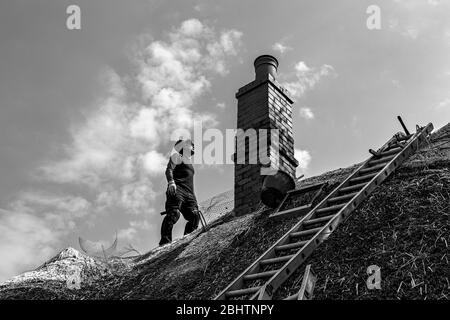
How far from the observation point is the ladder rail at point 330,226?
4.55m

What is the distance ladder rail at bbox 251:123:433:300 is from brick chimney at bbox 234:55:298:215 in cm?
215

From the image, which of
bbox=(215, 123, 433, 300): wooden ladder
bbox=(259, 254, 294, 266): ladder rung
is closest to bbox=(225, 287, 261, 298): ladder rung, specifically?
bbox=(215, 123, 433, 300): wooden ladder

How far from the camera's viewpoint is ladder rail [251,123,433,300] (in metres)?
4.55

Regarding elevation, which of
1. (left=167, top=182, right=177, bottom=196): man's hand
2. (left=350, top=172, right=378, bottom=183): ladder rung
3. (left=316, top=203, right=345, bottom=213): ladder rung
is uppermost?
(left=167, top=182, right=177, bottom=196): man's hand

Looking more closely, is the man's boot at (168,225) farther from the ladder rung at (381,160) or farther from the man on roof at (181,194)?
the ladder rung at (381,160)

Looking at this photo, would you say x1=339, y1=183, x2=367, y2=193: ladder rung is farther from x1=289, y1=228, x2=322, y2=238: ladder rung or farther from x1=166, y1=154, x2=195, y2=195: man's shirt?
x1=166, y1=154, x2=195, y2=195: man's shirt

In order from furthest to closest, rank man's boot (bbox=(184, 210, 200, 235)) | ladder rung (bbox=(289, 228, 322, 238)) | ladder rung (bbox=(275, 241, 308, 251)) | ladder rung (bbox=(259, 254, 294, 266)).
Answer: man's boot (bbox=(184, 210, 200, 235))
ladder rung (bbox=(289, 228, 322, 238))
ladder rung (bbox=(275, 241, 308, 251))
ladder rung (bbox=(259, 254, 294, 266))

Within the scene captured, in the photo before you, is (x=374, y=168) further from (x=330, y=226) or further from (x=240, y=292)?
(x=240, y=292)

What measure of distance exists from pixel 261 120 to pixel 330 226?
4.05 m

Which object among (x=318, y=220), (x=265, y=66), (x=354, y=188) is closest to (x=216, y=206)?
(x=265, y=66)
